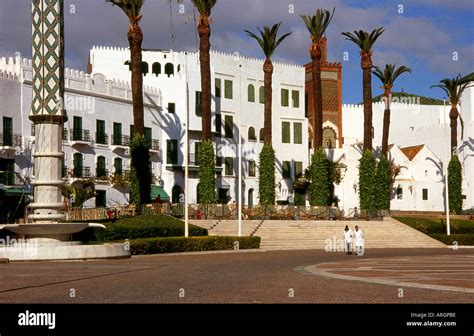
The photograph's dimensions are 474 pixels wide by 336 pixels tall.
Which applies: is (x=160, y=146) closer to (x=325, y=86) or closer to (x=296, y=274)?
(x=325, y=86)

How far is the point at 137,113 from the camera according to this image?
4991cm

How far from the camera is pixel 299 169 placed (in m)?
72.9

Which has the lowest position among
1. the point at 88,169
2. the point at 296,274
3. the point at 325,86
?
the point at 296,274

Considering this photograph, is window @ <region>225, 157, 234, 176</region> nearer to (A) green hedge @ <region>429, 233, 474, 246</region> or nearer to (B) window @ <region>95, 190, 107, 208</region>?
(B) window @ <region>95, 190, 107, 208</region>

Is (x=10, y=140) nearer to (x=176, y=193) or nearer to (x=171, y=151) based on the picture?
(x=171, y=151)

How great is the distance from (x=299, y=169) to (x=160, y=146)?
49.3 feet

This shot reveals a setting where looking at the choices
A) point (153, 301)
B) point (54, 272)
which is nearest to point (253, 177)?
point (54, 272)

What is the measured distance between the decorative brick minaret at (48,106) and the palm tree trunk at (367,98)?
3527 centimetres

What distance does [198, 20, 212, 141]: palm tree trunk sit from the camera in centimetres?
5419

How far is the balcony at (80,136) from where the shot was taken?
55.2m

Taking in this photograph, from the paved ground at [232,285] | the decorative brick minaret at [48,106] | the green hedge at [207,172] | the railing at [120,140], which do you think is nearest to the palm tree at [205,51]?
the green hedge at [207,172]

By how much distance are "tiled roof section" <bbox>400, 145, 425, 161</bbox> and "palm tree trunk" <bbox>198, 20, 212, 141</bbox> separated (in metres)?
28.5

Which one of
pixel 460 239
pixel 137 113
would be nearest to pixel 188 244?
pixel 137 113
